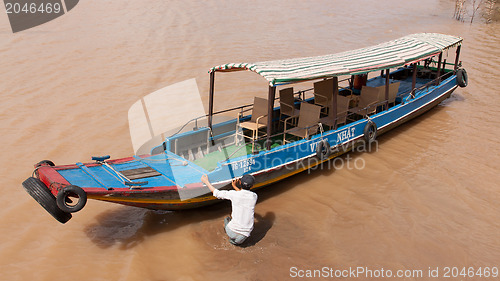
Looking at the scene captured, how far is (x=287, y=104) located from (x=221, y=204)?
3046 millimetres

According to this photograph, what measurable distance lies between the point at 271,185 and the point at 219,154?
1.29 m

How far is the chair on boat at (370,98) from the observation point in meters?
9.55

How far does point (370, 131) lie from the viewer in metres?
9.02

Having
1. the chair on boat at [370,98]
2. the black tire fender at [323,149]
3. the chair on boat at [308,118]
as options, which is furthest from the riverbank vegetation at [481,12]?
the black tire fender at [323,149]

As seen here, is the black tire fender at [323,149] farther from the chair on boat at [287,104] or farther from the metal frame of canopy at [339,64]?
the chair on boat at [287,104]

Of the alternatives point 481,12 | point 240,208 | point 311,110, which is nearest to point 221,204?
point 240,208

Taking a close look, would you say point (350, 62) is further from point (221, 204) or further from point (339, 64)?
point (221, 204)

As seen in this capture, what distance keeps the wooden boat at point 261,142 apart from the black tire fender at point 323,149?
2cm

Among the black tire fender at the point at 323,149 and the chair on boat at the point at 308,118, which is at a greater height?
the chair on boat at the point at 308,118

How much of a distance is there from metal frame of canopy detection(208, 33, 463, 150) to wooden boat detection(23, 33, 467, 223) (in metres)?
0.02

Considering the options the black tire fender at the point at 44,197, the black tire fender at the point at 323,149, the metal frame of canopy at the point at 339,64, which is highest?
the metal frame of canopy at the point at 339,64

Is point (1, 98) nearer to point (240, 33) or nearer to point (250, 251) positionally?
point (250, 251)

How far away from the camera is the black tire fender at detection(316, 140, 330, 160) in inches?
310

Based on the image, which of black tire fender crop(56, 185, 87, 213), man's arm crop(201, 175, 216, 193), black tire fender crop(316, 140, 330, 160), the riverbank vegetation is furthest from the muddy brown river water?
the riverbank vegetation
